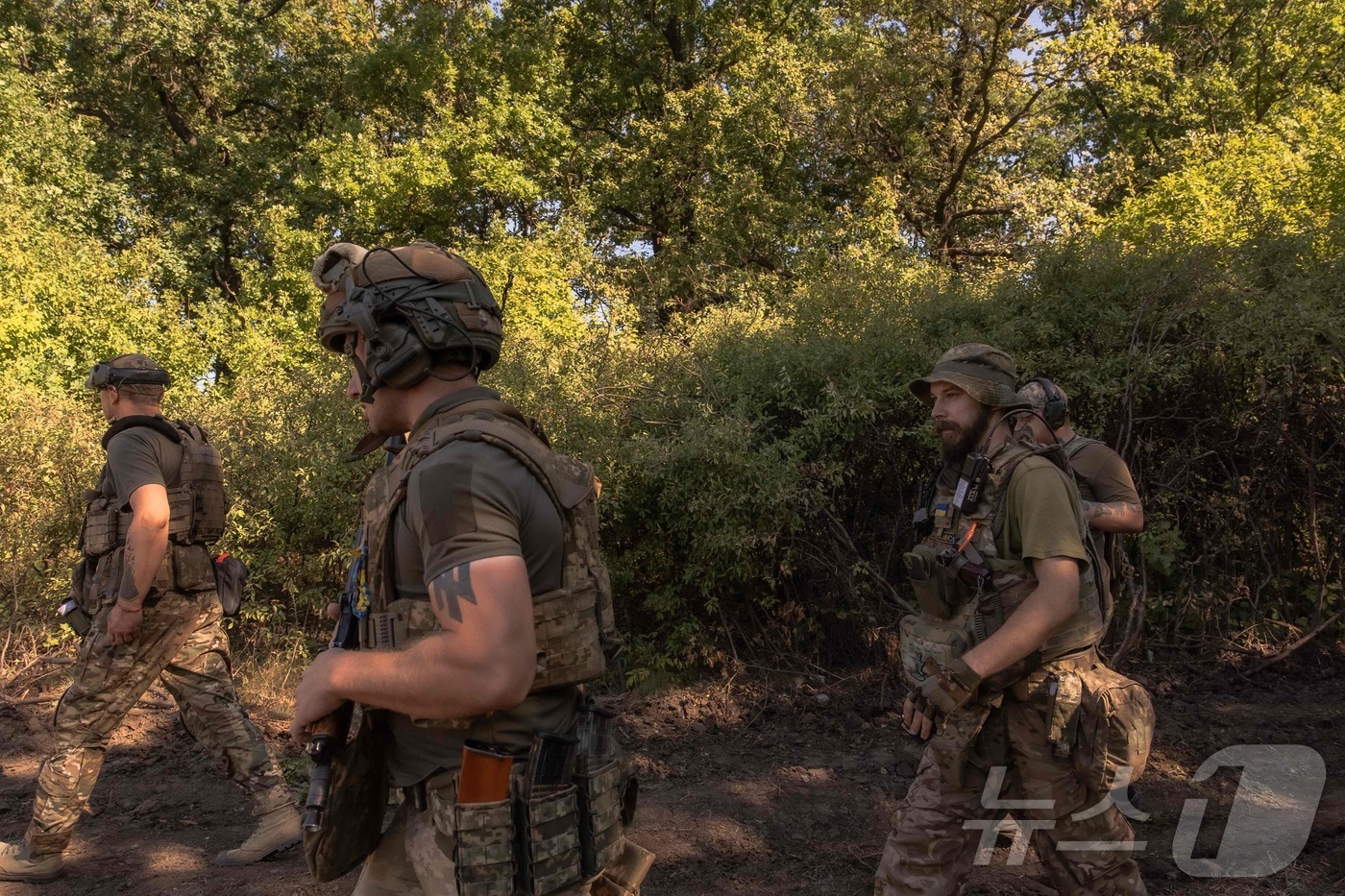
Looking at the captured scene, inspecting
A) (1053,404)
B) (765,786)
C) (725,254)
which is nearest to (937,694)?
(1053,404)

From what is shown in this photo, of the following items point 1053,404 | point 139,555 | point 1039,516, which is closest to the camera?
point 1039,516

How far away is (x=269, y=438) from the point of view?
22.4ft

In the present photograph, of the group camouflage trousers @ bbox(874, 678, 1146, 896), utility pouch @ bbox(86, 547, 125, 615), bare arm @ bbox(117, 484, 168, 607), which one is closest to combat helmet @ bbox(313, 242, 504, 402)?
camouflage trousers @ bbox(874, 678, 1146, 896)

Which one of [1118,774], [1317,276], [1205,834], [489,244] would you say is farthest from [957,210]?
[1118,774]

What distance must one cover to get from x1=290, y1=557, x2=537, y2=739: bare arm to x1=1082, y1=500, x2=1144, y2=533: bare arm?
301 cm

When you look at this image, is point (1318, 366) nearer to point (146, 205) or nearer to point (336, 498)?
point (336, 498)

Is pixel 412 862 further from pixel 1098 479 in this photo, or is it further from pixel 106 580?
pixel 1098 479

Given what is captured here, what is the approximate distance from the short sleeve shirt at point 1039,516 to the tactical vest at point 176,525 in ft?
11.3

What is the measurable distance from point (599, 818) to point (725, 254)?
14.3 meters

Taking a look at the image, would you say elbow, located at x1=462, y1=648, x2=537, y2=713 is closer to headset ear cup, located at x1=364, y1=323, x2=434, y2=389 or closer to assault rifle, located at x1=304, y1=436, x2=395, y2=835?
assault rifle, located at x1=304, y1=436, x2=395, y2=835

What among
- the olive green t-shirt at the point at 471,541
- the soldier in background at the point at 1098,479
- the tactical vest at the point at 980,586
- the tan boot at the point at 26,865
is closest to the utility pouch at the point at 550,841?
the olive green t-shirt at the point at 471,541

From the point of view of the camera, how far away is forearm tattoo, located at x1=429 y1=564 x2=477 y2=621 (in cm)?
165

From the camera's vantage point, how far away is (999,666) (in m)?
2.70

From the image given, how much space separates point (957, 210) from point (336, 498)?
11927 millimetres
